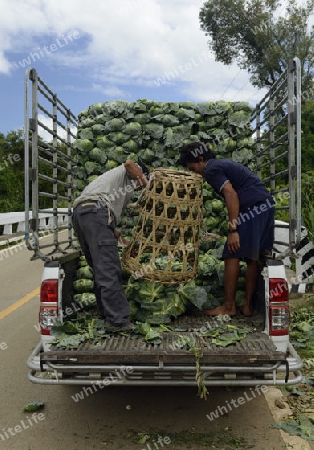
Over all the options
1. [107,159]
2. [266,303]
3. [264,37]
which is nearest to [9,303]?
[107,159]

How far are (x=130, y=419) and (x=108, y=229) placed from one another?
1.68 metres

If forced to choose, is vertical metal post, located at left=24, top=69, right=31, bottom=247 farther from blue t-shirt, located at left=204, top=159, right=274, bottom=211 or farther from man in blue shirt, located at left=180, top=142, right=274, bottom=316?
blue t-shirt, located at left=204, top=159, right=274, bottom=211

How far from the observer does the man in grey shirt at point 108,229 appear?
444 cm

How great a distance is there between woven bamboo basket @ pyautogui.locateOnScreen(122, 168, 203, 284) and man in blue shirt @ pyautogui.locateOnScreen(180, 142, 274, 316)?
0.98 feet

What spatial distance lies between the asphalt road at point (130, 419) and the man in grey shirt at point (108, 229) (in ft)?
2.77

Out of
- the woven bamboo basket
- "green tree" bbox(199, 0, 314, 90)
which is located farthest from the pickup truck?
"green tree" bbox(199, 0, 314, 90)

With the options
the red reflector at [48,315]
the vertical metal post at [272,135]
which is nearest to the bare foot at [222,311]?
the vertical metal post at [272,135]

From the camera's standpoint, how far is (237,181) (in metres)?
5.09

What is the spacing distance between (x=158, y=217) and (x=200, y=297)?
35.7 inches

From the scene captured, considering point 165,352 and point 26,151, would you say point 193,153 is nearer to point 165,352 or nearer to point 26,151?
point 26,151

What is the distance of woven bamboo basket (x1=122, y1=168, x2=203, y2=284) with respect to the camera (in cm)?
457

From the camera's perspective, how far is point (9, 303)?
903 cm

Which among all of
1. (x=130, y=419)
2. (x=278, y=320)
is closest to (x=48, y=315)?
(x=130, y=419)

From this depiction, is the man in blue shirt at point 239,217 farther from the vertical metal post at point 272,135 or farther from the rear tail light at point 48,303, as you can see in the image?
the rear tail light at point 48,303
